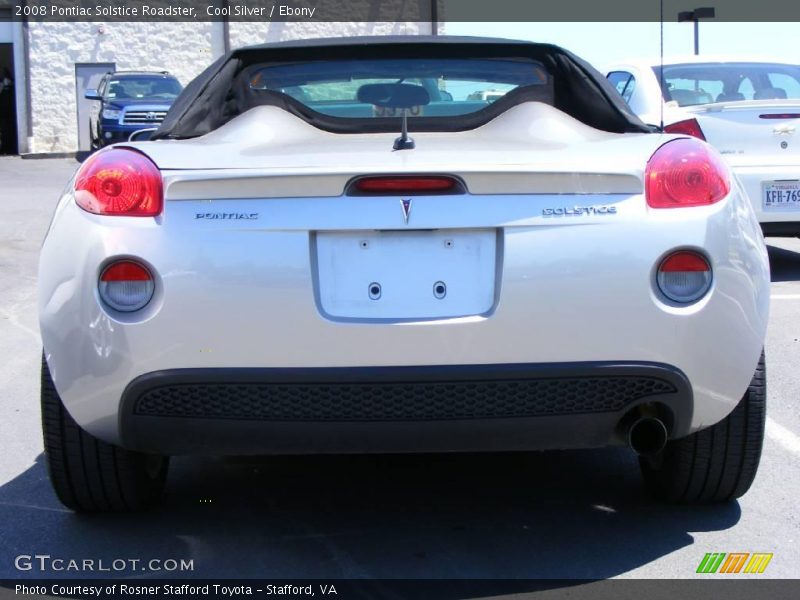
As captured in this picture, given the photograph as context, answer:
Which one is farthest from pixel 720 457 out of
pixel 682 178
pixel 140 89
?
pixel 140 89

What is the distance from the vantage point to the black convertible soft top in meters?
3.93

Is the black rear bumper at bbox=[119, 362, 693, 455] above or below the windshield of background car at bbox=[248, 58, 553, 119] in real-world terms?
below

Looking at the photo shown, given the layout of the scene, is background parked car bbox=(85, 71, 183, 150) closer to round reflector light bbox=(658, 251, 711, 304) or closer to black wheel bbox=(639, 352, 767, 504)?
black wheel bbox=(639, 352, 767, 504)

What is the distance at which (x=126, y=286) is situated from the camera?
2990 mm

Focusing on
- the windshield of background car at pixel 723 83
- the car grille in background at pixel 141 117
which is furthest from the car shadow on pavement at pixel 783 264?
the car grille in background at pixel 141 117

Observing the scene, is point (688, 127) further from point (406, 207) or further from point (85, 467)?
point (85, 467)

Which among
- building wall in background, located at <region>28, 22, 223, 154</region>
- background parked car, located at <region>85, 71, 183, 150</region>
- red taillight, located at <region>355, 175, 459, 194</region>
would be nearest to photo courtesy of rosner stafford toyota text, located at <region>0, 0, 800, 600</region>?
red taillight, located at <region>355, 175, 459, 194</region>

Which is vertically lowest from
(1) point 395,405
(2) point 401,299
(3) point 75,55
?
(1) point 395,405

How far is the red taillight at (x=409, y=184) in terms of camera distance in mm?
3000

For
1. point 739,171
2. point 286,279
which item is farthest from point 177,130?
point 739,171

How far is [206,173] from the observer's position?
3.02 metres

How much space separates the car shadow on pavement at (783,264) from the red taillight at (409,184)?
6172 mm

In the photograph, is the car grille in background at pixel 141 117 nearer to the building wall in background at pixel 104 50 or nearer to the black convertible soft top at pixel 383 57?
the building wall in background at pixel 104 50

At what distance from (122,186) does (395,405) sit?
0.89 m
